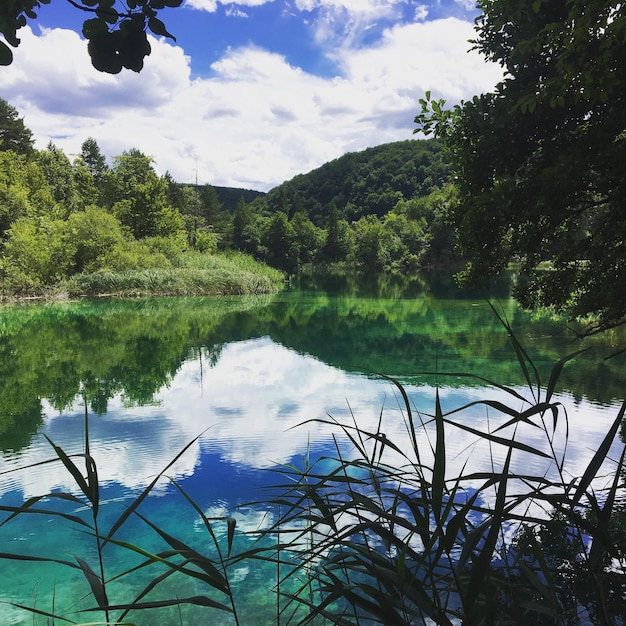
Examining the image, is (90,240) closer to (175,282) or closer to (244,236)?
(175,282)

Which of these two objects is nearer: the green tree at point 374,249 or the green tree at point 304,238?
the green tree at point 304,238

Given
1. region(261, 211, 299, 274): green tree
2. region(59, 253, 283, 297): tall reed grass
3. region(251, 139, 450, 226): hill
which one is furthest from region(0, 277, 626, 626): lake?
region(251, 139, 450, 226): hill

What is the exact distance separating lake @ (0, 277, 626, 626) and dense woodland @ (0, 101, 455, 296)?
9.76 ft

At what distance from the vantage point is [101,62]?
134cm

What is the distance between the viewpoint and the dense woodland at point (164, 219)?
2125cm

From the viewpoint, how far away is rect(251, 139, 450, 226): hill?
3054 inches

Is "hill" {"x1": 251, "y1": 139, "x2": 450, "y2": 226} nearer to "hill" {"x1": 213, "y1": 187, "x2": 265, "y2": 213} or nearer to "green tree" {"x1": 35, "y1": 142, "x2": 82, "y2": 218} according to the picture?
"hill" {"x1": 213, "y1": 187, "x2": 265, "y2": 213}

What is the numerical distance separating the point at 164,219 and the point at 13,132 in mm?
15488

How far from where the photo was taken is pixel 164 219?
1126 inches

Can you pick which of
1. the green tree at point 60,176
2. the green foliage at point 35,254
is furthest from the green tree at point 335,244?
the green foliage at point 35,254

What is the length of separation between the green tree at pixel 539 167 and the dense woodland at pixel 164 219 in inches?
19.5

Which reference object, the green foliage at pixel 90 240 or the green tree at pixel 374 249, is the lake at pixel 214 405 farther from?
the green tree at pixel 374 249

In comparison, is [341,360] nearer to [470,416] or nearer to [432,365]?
[432,365]

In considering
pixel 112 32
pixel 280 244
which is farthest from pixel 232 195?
pixel 112 32
